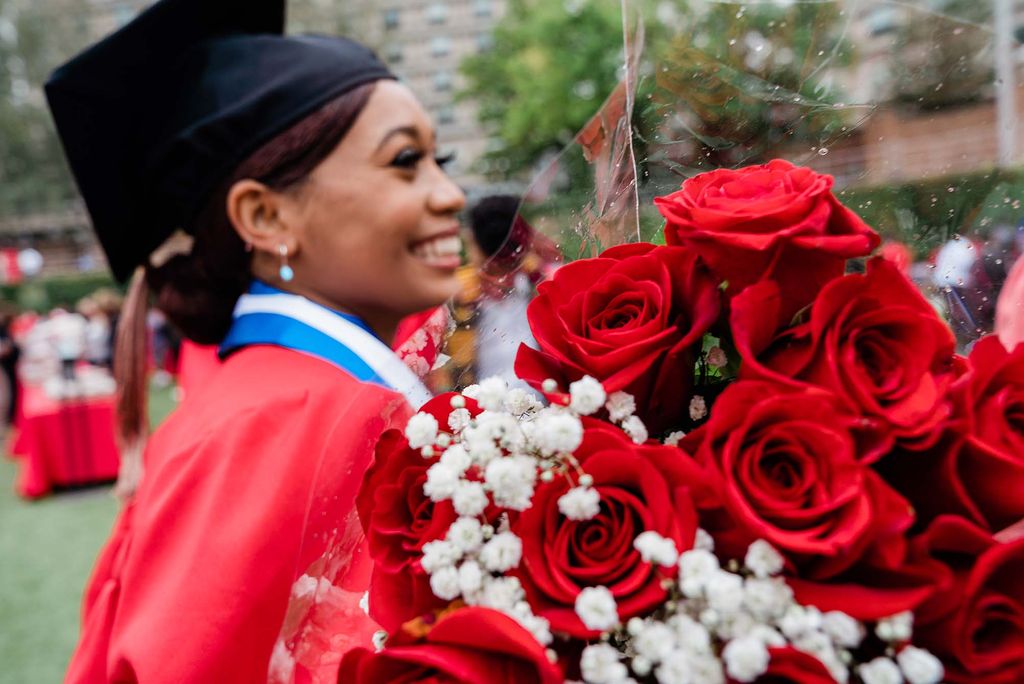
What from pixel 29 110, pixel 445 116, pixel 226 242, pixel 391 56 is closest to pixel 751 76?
pixel 226 242

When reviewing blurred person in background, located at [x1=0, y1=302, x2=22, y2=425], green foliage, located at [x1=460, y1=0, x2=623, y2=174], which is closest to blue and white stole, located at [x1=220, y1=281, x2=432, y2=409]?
blurred person in background, located at [x1=0, y1=302, x2=22, y2=425]

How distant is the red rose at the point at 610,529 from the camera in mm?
642

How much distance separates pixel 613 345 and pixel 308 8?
2757cm

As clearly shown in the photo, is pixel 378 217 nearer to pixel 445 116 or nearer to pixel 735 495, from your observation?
pixel 735 495

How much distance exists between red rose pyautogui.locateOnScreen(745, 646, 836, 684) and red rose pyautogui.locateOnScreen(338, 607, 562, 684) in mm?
167

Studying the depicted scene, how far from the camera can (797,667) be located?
0.60 m

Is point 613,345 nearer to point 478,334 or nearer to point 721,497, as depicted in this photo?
point 721,497

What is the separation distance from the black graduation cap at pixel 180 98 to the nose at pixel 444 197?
0.93ft

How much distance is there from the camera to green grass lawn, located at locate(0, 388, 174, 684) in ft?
15.8

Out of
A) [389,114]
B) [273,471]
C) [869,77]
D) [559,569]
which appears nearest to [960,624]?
[559,569]

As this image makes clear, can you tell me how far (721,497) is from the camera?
0.64 m

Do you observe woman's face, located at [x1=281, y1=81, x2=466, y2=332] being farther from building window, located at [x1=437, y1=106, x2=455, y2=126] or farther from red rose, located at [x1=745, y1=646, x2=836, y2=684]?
building window, located at [x1=437, y1=106, x2=455, y2=126]

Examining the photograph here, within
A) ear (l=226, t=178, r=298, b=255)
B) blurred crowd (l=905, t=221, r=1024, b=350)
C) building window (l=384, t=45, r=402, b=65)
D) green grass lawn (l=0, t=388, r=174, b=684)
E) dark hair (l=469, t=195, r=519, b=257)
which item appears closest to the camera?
blurred crowd (l=905, t=221, r=1024, b=350)

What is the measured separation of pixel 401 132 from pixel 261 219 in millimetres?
397
